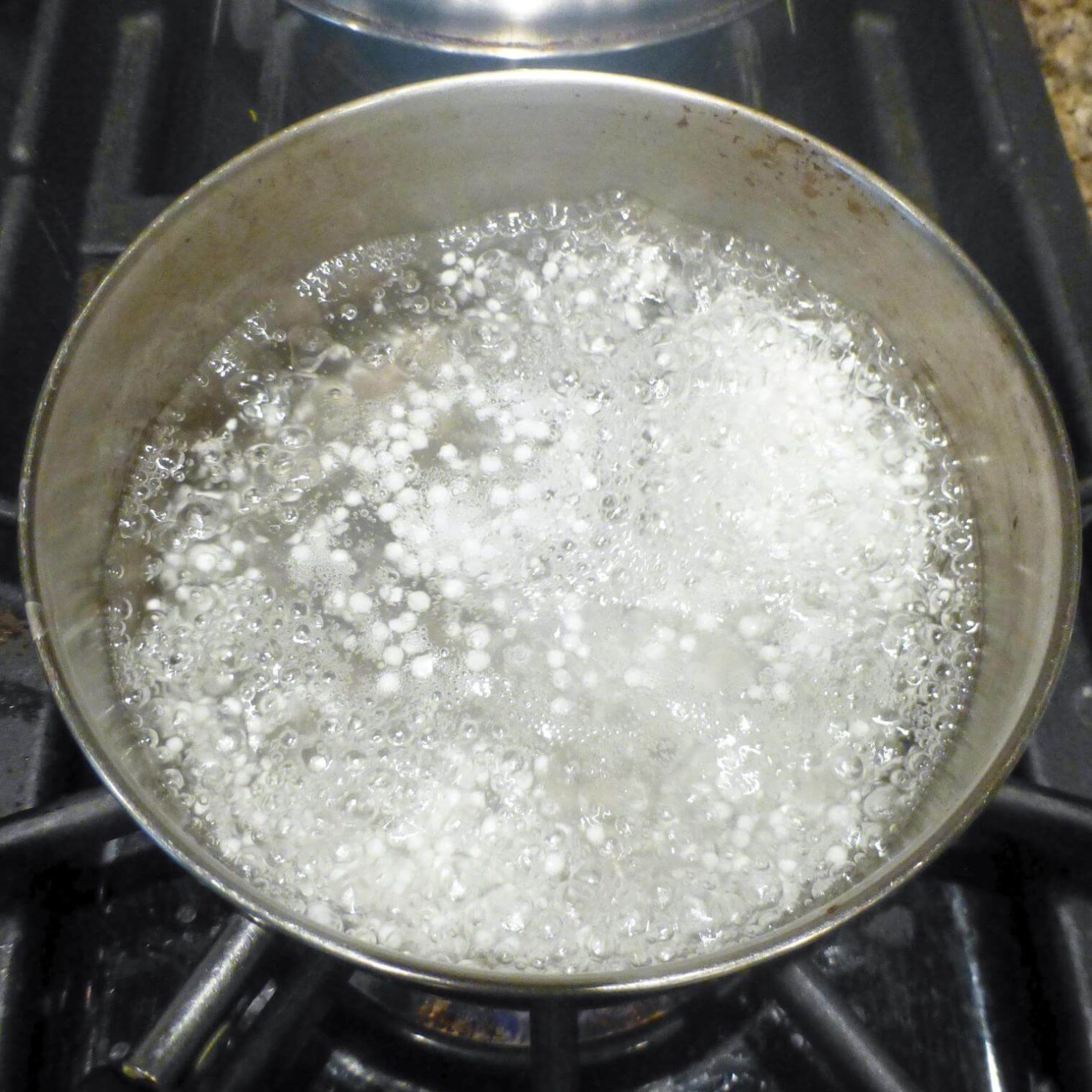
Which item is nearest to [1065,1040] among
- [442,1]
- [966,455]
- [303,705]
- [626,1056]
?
[626,1056]

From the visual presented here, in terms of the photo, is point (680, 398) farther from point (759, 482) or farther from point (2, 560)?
point (2, 560)

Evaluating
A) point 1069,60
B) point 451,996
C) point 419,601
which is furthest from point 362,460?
point 1069,60

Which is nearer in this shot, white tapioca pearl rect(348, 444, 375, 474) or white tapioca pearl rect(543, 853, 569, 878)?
white tapioca pearl rect(543, 853, 569, 878)

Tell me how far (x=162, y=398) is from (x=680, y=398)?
338 millimetres

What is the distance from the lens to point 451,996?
1.30ft

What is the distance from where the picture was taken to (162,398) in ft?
1.96

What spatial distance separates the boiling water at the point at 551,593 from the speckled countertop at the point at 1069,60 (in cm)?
38

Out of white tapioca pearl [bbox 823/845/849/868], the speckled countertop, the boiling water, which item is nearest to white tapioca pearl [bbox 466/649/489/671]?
the boiling water

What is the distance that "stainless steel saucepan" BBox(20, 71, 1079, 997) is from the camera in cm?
46

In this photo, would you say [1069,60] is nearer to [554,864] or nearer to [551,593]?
[551,593]

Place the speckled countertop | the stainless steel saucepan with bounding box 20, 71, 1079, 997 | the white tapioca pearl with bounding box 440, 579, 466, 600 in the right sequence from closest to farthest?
the stainless steel saucepan with bounding box 20, 71, 1079, 997 → the white tapioca pearl with bounding box 440, 579, 466, 600 → the speckled countertop

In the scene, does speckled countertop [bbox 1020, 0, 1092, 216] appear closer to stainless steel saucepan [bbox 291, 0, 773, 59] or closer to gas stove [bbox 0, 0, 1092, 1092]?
gas stove [bbox 0, 0, 1092, 1092]

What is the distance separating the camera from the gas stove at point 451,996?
47cm

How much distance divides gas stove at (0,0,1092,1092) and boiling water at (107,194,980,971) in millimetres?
57
